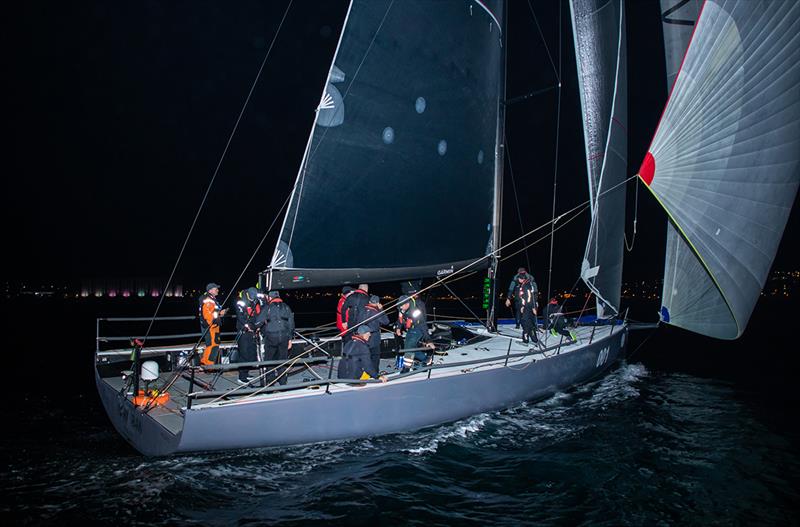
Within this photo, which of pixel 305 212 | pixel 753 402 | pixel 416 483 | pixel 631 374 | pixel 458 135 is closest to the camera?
pixel 416 483

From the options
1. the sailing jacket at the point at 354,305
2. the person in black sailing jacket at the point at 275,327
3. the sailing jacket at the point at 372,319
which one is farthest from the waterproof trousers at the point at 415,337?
the person in black sailing jacket at the point at 275,327

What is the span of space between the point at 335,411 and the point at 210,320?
9.96ft

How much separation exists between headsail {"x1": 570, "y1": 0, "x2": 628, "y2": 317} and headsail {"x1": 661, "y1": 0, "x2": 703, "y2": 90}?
1.23 m

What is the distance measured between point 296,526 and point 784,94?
949 cm

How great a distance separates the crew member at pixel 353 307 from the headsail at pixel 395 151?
0.94 feet

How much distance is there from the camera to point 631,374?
601 inches

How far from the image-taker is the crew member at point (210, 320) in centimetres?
869

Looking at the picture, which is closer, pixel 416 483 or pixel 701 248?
pixel 416 483

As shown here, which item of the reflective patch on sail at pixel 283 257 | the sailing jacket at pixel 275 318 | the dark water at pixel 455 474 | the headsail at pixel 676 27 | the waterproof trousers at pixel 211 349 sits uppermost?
the headsail at pixel 676 27

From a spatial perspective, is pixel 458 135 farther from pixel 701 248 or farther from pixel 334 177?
pixel 701 248

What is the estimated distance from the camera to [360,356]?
8.03 metres

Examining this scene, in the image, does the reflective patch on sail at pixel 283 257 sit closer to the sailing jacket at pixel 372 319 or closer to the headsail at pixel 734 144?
the sailing jacket at pixel 372 319

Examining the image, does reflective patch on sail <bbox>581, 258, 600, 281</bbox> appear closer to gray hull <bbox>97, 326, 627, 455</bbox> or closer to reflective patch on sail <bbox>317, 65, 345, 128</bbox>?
gray hull <bbox>97, 326, 627, 455</bbox>

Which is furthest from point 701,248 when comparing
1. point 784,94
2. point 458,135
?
point 458,135
